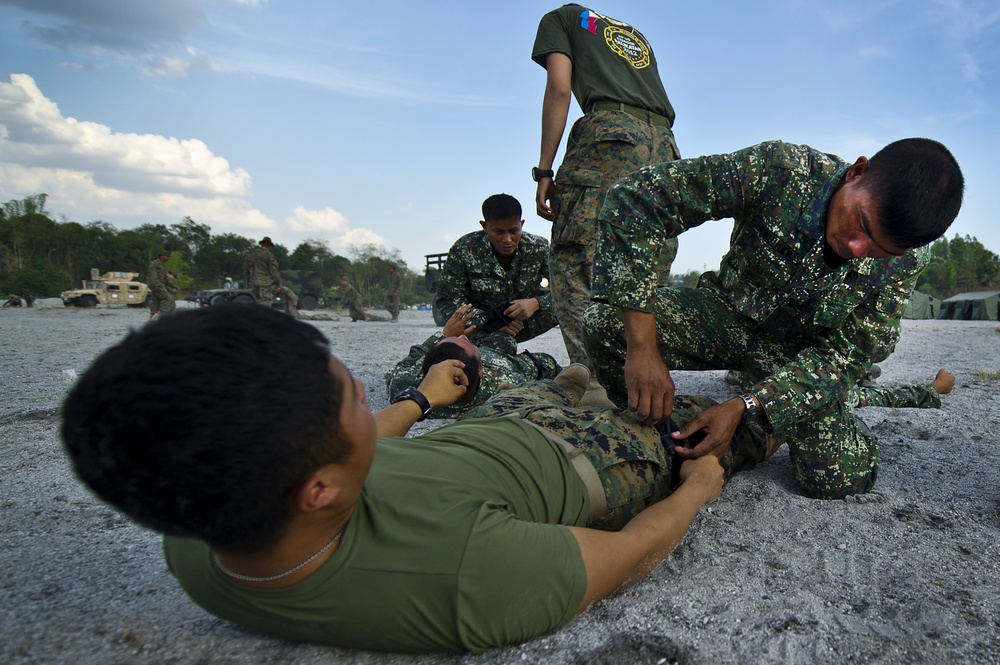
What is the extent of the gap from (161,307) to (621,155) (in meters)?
11.8

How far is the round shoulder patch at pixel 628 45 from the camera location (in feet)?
11.9

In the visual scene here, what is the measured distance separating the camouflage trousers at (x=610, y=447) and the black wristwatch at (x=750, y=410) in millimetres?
194

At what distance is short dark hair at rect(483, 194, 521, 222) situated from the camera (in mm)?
4234

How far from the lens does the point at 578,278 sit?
358cm

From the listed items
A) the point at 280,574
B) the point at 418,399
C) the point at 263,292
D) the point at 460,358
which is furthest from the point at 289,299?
the point at 280,574

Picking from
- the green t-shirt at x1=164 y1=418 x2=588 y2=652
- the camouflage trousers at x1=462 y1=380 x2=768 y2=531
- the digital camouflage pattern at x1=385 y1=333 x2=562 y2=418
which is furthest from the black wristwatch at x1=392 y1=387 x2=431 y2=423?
the digital camouflage pattern at x1=385 y1=333 x2=562 y2=418

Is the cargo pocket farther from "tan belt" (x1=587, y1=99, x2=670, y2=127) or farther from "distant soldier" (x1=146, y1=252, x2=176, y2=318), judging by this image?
"distant soldier" (x1=146, y1=252, x2=176, y2=318)

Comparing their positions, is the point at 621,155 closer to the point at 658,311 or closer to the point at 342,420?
the point at 658,311

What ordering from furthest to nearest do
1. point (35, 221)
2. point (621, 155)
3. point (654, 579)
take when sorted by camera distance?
point (35, 221) → point (621, 155) → point (654, 579)

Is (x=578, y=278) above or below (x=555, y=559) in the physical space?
above

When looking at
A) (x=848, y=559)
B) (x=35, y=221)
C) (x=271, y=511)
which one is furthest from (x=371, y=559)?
(x=35, y=221)

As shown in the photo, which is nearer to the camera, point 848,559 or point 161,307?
point 848,559

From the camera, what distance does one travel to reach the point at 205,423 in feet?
2.81

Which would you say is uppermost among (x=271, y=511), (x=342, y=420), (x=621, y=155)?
(x=621, y=155)
